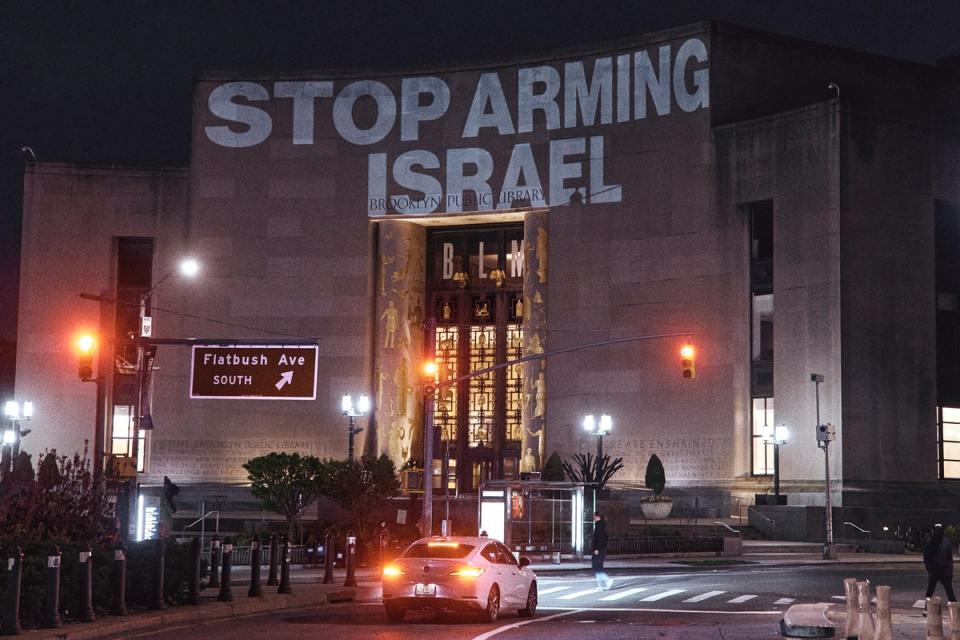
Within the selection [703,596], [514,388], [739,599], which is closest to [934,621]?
[739,599]

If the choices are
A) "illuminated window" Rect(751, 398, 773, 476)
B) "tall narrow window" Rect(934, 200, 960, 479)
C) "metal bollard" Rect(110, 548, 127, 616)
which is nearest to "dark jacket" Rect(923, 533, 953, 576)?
"metal bollard" Rect(110, 548, 127, 616)

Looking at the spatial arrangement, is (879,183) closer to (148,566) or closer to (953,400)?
(953,400)

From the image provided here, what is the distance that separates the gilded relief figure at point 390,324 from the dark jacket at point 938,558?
46.9 m

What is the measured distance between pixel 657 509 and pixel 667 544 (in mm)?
10508

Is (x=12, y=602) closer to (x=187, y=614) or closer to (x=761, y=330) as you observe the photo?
(x=187, y=614)

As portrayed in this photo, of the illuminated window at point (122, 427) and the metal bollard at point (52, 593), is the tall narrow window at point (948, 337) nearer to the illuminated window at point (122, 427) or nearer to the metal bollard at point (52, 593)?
the illuminated window at point (122, 427)

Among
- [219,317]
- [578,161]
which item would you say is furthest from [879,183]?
[219,317]

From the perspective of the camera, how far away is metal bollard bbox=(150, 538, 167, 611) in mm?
25953

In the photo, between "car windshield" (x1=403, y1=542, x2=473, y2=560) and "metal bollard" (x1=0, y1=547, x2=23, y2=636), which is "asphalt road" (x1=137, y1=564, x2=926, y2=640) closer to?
"car windshield" (x1=403, y1=542, x2=473, y2=560)

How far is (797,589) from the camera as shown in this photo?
3619 centimetres

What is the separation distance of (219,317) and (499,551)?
5017cm

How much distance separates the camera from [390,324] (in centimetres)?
7462

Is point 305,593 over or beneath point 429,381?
beneath

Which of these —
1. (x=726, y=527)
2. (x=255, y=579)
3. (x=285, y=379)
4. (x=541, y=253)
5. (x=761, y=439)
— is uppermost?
(x=541, y=253)
